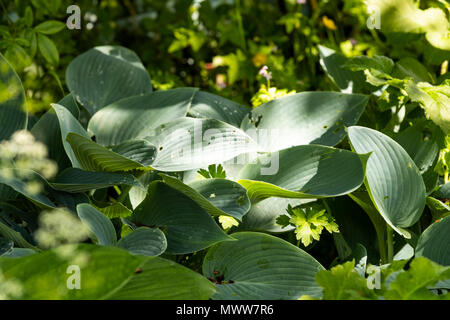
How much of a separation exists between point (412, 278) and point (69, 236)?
530 mm

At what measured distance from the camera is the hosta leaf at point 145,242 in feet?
2.73

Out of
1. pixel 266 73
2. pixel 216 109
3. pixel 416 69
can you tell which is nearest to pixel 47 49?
pixel 216 109

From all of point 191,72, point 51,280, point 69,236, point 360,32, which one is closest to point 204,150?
point 69,236

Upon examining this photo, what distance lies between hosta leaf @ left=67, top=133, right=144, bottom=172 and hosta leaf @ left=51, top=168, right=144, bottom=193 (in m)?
0.02

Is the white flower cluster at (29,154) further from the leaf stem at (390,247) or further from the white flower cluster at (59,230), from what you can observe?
the leaf stem at (390,247)

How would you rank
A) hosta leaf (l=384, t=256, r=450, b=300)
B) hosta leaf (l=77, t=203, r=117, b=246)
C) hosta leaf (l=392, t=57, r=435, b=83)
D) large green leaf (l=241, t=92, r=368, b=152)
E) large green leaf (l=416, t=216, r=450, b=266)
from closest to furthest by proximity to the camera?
1. hosta leaf (l=384, t=256, r=450, b=300)
2. hosta leaf (l=77, t=203, r=117, b=246)
3. large green leaf (l=416, t=216, r=450, b=266)
4. large green leaf (l=241, t=92, r=368, b=152)
5. hosta leaf (l=392, t=57, r=435, b=83)

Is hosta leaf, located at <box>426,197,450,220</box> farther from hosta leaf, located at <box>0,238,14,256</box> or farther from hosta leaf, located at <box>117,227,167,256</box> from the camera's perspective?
hosta leaf, located at <box>0,238,14,256</box>

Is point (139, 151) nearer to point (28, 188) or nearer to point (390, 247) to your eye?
point (28, 188)

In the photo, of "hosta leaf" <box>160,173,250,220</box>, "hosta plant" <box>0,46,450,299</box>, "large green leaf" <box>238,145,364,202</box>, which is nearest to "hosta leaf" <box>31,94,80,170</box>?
"hosta plant" <box>0,46,450,299</box>

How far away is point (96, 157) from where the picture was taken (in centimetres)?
95

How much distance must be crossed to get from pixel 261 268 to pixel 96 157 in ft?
1.12

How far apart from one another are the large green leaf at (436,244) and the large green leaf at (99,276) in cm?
40

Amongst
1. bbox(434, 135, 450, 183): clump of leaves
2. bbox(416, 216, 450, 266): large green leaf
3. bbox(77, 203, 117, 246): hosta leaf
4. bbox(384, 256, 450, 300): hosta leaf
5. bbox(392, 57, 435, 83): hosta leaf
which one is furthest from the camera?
bbox(392, 57, 435, 83): hosta leaf

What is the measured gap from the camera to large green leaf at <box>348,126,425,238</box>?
96cm
